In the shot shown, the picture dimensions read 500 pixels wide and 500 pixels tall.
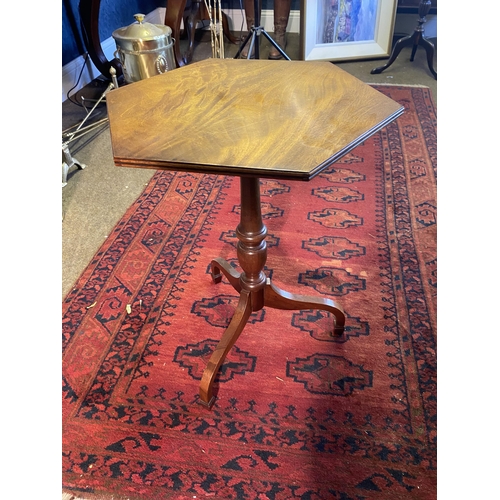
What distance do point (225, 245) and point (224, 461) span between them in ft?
2.80

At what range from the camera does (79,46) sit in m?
2.88

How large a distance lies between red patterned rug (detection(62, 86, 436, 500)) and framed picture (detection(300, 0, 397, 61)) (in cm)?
163

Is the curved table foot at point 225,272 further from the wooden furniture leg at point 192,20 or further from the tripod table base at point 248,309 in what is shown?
the wooden furniture leg at point 192,20

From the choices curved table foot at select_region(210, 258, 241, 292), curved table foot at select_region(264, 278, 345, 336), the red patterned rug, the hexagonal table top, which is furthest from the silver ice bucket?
curved table foot at select_region(264, 278, 345, 336)

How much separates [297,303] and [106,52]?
104 inches

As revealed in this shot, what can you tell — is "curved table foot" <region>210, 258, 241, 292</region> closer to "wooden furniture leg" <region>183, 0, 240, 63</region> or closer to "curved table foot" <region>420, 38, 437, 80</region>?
"wooden furniture leg" <region>183, 0, 240, 63</region>

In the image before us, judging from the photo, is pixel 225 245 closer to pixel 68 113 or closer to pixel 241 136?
pixel 241 136

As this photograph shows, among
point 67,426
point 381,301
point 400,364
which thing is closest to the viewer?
point 67,426

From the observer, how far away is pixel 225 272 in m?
1.49

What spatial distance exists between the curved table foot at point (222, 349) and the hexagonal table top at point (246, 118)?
514mm

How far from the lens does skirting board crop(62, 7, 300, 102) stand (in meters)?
2.81

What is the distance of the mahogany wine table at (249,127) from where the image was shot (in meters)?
0.85

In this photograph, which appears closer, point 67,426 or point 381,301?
point 67,426
